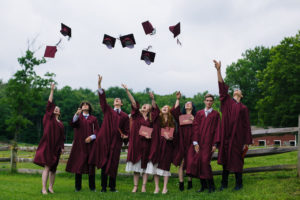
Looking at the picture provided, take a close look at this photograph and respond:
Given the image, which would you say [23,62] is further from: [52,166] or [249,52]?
[249,52]

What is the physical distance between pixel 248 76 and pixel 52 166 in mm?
37889

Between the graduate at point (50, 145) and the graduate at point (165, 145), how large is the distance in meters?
2.50

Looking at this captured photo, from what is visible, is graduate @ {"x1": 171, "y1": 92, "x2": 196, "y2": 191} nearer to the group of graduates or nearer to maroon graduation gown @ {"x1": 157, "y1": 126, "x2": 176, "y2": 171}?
the group of graduates

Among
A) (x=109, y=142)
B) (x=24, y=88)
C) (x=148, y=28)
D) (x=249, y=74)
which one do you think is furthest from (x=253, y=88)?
(x=109, y=142)

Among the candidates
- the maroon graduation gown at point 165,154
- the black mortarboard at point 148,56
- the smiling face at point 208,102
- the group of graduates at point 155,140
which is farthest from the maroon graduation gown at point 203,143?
the black mortarboard at point 148,56

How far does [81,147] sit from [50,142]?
76cm

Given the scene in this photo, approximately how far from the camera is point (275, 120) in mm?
31594

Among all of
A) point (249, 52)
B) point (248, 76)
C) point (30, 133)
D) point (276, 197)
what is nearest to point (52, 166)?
point (276, 197)

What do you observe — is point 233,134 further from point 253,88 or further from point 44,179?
point 253,88

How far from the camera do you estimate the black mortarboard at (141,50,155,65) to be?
9438 millimetres

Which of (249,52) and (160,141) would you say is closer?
(160,141)

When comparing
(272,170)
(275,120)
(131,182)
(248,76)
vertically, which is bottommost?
(131,182)

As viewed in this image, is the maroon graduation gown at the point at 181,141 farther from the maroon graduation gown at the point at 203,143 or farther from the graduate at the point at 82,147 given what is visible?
the graduate at the point at 82,147

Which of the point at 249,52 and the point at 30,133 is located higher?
the point at 249,52
